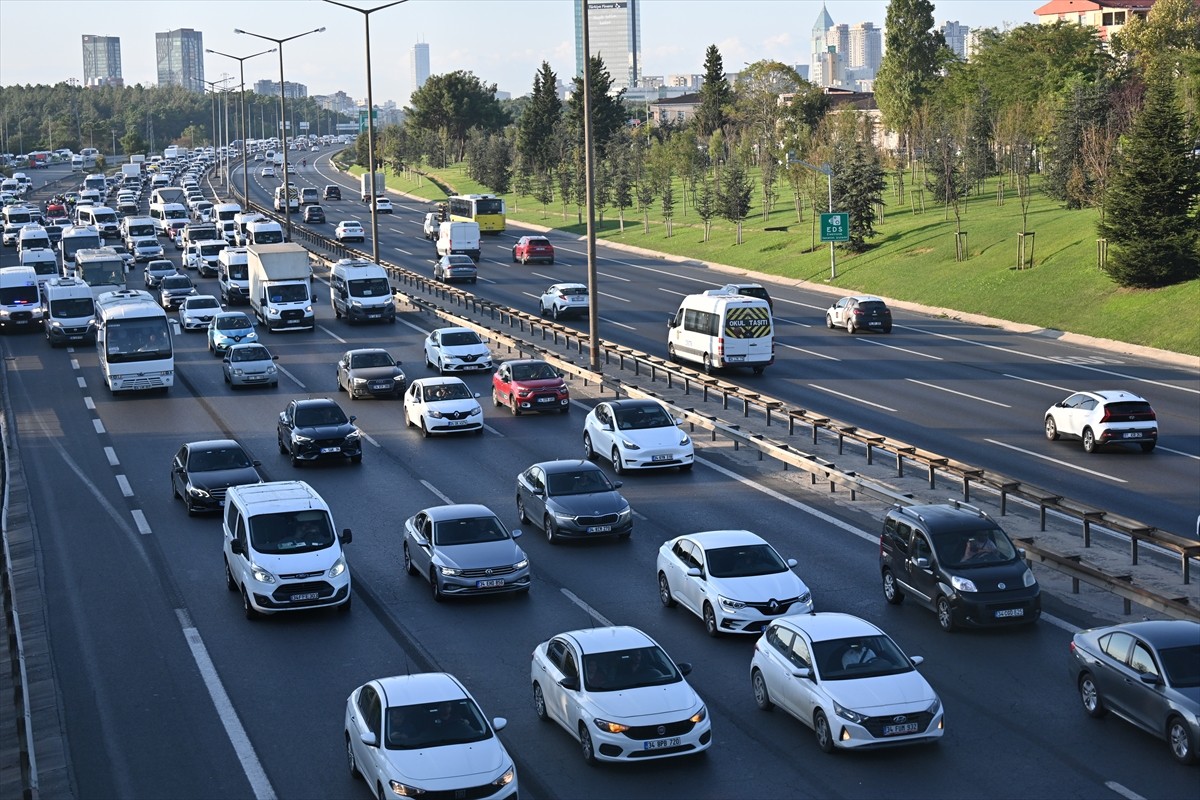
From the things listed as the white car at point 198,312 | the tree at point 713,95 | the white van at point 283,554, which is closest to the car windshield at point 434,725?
the white van at point 283,554

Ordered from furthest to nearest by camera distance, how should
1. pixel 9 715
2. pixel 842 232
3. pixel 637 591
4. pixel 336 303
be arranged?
pixel 842 232 < pixel 336 303 < pixel 637 591 < pixel 9 715

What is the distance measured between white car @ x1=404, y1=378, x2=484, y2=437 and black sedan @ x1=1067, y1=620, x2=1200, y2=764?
71.0ft

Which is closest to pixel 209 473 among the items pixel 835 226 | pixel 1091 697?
pixel 1091 697

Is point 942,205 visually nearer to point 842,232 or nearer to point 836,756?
point 842,232

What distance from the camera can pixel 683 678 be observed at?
17719 millimetres

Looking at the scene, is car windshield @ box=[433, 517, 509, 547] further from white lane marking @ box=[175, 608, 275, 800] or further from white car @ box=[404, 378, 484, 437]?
white car @ box=[404, 378, 484, 437]

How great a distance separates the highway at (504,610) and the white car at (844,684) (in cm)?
36

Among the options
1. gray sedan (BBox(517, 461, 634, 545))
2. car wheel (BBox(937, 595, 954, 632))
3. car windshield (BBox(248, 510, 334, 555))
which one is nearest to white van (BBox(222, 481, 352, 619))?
car windshield (BBox(248, 510, 334, 555))

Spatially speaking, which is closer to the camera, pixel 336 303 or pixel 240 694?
pixel 240 694

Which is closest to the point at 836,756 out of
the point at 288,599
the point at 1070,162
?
the point at 288,599

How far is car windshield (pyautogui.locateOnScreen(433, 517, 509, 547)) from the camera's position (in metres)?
24.5

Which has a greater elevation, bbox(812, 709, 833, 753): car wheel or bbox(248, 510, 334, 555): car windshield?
bbox(248, 510, 334, 555): car windshield

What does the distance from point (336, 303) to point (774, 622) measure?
4606cm

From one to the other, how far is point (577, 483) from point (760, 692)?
32.2 ft
